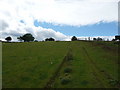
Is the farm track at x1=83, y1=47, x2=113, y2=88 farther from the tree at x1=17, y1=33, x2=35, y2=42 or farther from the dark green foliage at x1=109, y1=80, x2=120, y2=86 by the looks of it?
the tree at x1=17, y1=33, x2=35, y2=42

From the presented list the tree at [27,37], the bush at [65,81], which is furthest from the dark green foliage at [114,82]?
the tree at [27,37]

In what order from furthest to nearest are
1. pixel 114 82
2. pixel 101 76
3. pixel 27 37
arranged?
pixel 27 37 → pixel 101 76 → pixel 114 82

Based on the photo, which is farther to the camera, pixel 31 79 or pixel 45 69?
pixel 45 69

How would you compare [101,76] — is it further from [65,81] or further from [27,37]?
[27,37]

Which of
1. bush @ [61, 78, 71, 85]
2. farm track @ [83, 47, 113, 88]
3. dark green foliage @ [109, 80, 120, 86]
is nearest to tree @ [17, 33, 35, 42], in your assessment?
farm track @ [83, 47, 113, 88]

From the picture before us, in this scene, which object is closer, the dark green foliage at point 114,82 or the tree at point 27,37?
the dark green foliage at point 114,82

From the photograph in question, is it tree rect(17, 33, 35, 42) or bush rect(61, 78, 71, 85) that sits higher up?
tree rect(17, 33, 35, 42)

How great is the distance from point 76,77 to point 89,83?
368cm

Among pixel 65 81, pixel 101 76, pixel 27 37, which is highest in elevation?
pixel 27 37

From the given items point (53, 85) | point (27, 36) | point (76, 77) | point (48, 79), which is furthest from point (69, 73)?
point (27, 36)

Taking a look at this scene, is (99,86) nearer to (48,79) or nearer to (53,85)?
(53,85)

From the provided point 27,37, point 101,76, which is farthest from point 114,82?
point 27,37

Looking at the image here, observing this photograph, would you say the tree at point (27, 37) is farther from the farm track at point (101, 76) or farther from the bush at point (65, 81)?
the bush at point (65, 81)

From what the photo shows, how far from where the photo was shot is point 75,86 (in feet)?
83.5
